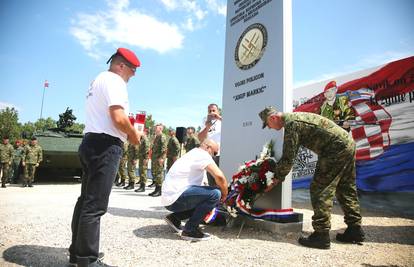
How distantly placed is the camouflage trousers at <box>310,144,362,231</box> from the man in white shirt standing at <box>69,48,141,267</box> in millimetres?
2082

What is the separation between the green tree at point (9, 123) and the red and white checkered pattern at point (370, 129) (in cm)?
4204

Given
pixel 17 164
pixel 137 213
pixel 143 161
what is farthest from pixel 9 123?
pixel 137 213

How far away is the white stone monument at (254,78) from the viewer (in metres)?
3.79

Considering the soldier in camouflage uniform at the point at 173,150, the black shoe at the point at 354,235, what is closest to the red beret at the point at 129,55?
the black shoe at the point at 354,235

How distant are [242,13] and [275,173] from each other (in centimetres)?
303

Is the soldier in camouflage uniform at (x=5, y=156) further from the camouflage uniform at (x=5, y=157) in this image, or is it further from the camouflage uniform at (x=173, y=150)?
the camouflage uniform at (x=173, y=150)

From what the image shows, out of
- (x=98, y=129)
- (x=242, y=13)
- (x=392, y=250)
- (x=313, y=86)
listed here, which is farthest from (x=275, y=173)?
(x=313, y=86)

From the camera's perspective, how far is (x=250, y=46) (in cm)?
453

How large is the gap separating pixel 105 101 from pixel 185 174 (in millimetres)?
1486

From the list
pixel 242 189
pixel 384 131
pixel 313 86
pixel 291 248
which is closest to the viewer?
pixel 291 248

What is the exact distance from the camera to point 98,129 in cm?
216

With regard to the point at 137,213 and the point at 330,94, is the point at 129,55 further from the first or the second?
the point at 330,94

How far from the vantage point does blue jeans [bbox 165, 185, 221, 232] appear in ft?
10.6

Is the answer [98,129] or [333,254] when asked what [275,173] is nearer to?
[333,254]
